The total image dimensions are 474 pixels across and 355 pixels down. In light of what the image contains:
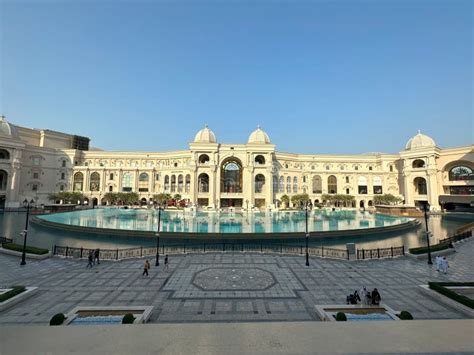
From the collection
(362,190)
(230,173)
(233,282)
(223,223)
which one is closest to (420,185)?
(362,190)

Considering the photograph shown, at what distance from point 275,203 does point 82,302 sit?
205 feet

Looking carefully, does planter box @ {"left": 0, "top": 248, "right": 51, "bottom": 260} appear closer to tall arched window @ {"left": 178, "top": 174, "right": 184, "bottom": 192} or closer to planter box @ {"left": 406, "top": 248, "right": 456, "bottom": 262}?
planter box @ {"left": 406, "top": 248, "right": 456, "bottom": 262}

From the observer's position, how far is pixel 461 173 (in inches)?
2584

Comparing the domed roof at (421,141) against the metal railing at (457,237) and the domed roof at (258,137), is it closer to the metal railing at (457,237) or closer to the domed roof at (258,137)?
the domed roof at (258,137)

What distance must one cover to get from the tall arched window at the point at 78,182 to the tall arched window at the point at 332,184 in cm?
7835

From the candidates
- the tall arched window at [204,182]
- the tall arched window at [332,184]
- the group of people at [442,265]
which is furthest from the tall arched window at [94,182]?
the group of people at [442,265]

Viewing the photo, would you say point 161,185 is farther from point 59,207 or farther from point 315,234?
point 315,234

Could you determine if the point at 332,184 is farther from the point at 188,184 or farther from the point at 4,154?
the point at 4,154

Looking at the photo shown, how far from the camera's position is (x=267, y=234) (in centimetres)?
2698

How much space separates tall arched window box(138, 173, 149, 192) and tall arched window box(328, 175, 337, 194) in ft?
194

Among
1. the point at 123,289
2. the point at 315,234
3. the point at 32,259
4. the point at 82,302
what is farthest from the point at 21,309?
the point at 315,234

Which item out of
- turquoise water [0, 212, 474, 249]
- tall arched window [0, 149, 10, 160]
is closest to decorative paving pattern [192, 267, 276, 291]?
turquoise water [0, 212, 474, 249]

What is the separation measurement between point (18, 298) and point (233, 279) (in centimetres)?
987

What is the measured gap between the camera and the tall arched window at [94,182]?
7743 cm
